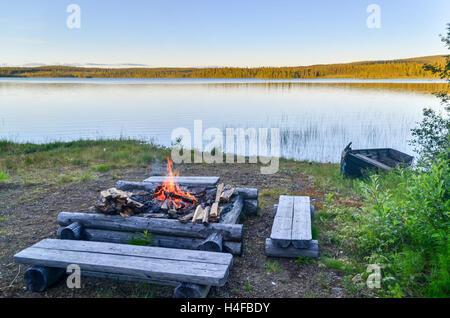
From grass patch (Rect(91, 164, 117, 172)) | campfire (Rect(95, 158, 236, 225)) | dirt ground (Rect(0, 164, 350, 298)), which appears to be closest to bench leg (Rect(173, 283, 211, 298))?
dirt ground (Rect(0, 164, 350, 298))

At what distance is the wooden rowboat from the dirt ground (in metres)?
1.30

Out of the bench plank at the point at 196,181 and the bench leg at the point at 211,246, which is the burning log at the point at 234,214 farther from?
the bench plank at the point at 196,181

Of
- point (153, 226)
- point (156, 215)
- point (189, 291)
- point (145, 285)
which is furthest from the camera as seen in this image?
point (156, 215)

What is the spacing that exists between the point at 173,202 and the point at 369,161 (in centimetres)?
608

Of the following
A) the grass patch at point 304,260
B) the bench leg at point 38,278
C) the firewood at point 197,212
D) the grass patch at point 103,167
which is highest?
the firewood at point 197,212

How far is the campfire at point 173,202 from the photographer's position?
5.27 metres

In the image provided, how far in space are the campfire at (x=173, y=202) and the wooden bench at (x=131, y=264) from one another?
924mm

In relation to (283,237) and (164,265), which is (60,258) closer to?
(164,265)

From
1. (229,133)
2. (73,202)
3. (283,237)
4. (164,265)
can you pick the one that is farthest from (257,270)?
(229,133)

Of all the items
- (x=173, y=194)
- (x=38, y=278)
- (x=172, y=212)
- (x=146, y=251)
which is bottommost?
(x=38, y=278)

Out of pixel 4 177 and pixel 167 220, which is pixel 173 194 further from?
pixel 4 177

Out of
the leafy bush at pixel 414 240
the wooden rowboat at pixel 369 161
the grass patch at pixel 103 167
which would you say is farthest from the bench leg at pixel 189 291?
the grass patch at pixel 103 167

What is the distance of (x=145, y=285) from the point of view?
414 cm

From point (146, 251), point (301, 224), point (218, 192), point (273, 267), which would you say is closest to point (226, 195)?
point (218, 192)
